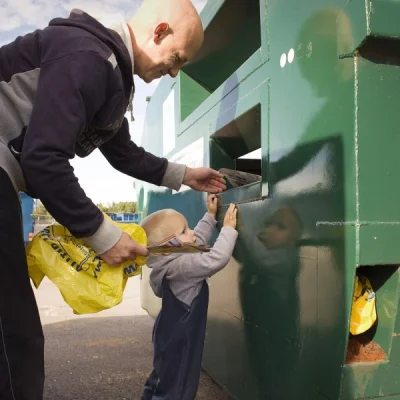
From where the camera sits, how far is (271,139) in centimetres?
188

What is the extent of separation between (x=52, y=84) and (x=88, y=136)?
348mm

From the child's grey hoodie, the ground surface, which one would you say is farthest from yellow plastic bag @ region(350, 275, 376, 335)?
the ground surface

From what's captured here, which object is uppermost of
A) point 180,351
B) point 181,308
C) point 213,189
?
point 213,189

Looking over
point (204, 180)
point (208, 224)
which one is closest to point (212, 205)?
point (208, 224)

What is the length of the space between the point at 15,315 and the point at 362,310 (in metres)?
0.98

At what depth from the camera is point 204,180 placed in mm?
2309

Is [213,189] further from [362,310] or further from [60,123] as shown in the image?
[60,123]

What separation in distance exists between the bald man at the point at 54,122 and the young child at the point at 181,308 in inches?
29.8

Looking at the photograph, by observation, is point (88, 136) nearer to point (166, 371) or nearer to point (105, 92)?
point (105, 92)

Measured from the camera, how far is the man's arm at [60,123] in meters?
1.18

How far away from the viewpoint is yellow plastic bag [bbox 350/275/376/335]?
142 cm

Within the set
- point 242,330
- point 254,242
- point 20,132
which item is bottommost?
point 242,330

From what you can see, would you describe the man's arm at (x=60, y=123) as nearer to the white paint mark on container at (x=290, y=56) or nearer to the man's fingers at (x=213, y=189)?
the white paint mark on container at (x=290, y=56)

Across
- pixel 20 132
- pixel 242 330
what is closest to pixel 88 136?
pixel 20 132
